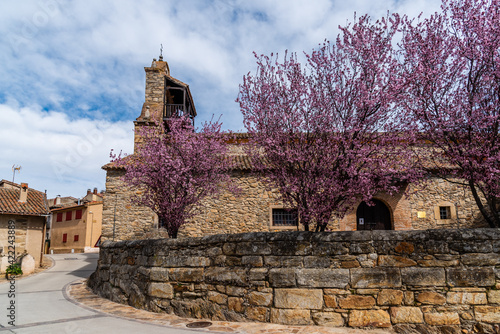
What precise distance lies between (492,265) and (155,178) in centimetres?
781

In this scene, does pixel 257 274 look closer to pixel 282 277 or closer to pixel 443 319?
pixel 282 277

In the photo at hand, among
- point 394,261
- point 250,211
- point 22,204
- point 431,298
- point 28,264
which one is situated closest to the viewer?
A: point 431,298

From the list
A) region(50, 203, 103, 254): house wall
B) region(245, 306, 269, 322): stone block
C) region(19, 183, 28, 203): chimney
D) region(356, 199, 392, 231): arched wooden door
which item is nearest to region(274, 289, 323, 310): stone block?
region(245, 306, 269, 322): stone block

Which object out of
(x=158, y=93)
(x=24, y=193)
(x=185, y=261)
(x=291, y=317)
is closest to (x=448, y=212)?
(x=291, y=317)

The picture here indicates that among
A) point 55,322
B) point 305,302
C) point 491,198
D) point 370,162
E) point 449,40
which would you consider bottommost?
point 55,322

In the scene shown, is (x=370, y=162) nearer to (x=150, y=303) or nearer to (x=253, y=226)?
(x=150, y=303)

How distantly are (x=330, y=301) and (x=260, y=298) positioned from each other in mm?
1153

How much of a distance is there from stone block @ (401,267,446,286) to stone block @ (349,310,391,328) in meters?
0.61

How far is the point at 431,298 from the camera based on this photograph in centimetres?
516

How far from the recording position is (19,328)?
5676 mm

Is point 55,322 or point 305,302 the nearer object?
point 305,302

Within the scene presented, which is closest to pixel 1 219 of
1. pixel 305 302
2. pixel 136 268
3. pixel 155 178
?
pixel 155 178

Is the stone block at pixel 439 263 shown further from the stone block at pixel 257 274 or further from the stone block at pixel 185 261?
the stone block at pixel 185 261

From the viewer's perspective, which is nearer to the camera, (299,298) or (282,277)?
(299,298)
